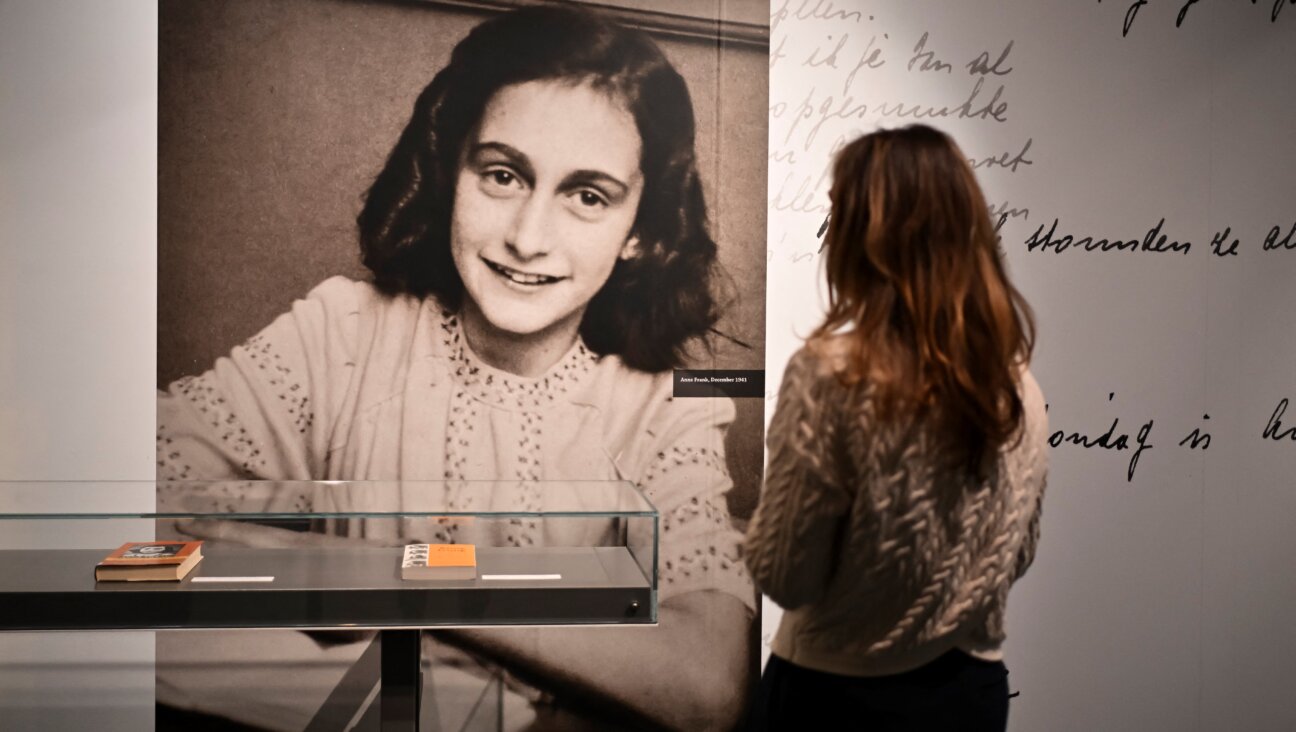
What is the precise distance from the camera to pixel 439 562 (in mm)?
1910

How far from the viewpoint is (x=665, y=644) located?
3.01 meters

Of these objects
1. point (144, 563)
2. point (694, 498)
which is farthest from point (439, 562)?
Result: point (694, 498)

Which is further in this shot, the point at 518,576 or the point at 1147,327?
the point at 1147,327

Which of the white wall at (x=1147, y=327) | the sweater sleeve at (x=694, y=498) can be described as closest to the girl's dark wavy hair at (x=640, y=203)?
the sweater sleeve at (x=694, y=498)

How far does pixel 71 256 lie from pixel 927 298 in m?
2.29

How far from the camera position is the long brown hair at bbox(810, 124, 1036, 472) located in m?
1.35

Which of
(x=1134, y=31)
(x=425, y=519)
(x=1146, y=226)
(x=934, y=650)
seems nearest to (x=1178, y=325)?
(x=1146, y=226)

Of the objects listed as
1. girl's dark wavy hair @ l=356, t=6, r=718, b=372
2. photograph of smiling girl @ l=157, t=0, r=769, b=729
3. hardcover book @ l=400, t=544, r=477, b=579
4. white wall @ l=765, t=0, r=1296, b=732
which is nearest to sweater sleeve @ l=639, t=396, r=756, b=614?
photograph of smiling girl @ l=157, t=0, r=769, b=729

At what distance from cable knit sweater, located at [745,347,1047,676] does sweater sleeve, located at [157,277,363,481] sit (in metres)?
1.68

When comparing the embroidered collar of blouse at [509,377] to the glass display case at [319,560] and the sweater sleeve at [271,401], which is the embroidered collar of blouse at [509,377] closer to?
the sweater sleeve at [271,401]

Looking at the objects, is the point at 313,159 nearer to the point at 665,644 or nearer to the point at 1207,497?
the point at 665,644

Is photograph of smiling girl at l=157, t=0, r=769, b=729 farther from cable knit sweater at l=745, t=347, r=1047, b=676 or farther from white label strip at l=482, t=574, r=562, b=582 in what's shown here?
cable knit sweater at l=745, t=347, r=1047, b=676

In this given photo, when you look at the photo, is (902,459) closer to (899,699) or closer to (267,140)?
(899,699)
